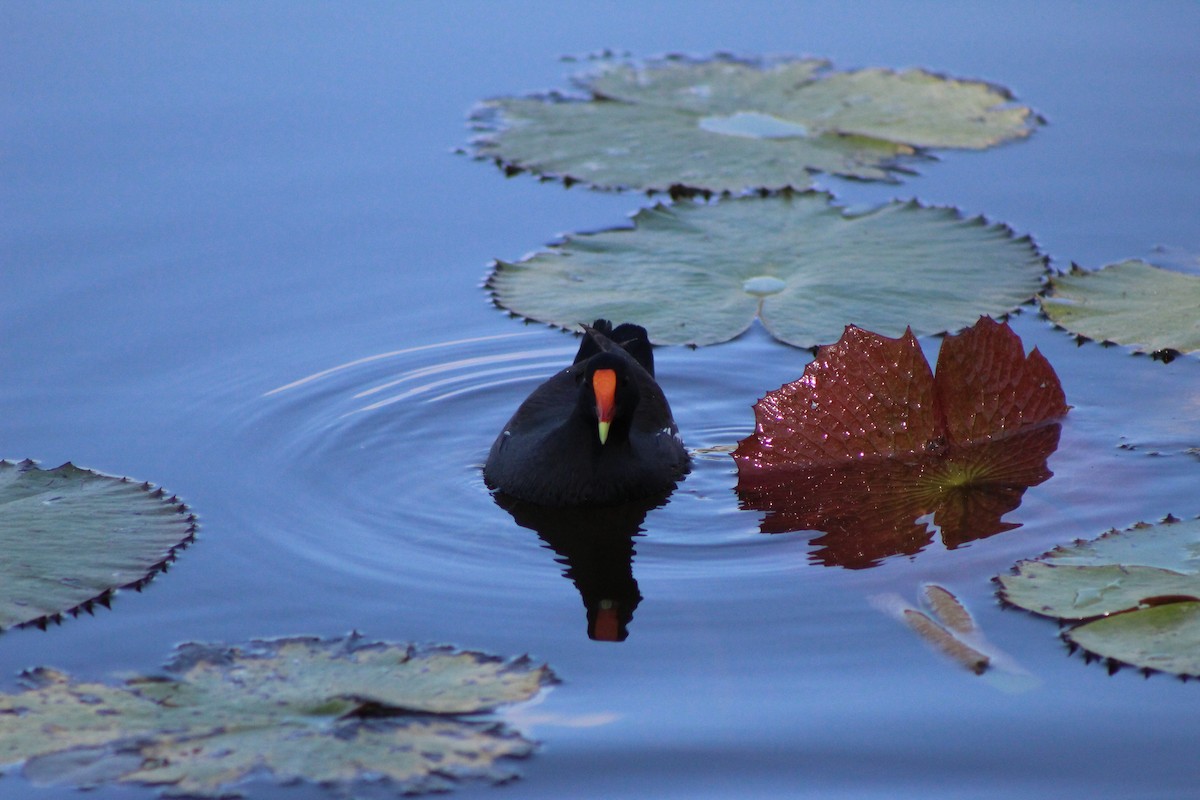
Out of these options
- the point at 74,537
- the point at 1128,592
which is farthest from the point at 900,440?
the point at 74,537

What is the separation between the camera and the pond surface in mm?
3748

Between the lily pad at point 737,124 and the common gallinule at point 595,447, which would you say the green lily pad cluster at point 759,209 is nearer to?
the lily pad at point 737,124

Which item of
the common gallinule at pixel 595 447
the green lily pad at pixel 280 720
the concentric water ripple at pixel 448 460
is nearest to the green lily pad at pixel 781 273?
the concentric water ripple at pixel 448 460

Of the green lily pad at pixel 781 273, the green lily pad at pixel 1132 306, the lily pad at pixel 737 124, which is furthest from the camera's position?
the lily pad at pixel 737 124

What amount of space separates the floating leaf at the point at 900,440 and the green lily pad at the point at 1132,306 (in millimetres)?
673

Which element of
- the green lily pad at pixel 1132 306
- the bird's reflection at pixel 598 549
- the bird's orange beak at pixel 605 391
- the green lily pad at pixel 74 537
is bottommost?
the bird's reflection at pixel 598 549

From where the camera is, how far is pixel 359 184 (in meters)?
→ 7.65

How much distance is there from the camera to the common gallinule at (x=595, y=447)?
506 cm

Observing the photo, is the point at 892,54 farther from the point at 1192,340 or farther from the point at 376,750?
the point at 376,750

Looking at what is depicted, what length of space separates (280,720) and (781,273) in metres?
3.57

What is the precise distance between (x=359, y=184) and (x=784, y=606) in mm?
4129

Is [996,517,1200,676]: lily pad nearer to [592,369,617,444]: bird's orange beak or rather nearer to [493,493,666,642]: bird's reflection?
[493,493,666,642]: bird's reflection

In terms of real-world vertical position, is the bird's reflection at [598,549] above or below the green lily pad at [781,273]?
below

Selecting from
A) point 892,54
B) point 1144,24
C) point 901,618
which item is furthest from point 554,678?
point 1144,24
